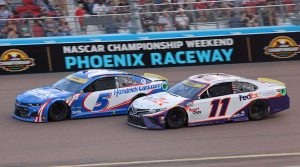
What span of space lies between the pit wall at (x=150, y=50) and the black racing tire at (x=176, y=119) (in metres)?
8.60

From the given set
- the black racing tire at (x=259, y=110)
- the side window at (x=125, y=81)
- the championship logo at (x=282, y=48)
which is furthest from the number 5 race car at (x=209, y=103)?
the championship logo at (x=282, y=48)

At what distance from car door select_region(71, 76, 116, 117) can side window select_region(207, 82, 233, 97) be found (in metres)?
2.62

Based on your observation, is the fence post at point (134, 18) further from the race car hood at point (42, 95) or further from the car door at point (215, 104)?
the car door at point (215, 104)

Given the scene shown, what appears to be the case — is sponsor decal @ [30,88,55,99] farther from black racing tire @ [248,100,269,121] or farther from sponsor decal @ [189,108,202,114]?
black racing tire @ [248,100,269,121]

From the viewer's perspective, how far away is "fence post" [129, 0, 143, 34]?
2220 centimetres

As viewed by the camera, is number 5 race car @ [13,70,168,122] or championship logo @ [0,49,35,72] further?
championship logo @ [0,49,35,72]

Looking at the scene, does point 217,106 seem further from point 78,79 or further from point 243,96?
point 78,79

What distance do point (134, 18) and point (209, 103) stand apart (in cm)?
879

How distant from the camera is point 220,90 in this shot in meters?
15.0

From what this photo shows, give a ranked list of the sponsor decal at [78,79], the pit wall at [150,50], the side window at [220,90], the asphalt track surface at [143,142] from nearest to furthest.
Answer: the asphalt track surface at [143,142] → the side window at [220,90] → the sponsor decal at [78,79] → the pit wall at [150,50]

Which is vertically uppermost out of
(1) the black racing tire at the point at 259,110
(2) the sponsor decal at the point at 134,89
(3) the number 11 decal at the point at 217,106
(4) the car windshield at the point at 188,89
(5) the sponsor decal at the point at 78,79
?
(5) the sponsor decal at the point at 78,79

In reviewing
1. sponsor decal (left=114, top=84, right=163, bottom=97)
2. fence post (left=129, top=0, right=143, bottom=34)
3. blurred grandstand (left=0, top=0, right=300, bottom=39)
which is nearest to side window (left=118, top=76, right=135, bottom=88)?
sponsor decal (left=114, top=84, right=163, bottom=97)

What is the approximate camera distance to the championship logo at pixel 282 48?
23922 mm

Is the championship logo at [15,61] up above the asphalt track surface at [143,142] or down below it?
above
